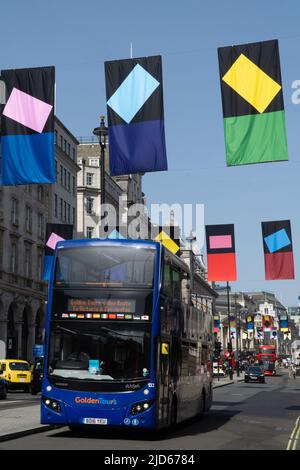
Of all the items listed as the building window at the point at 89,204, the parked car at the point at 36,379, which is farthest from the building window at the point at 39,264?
the parked car at the point at 36,379

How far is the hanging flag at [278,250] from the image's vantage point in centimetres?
3509

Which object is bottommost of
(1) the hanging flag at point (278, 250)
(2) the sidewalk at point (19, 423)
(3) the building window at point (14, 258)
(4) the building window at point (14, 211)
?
(2) the sidewalk at point (19, 423)

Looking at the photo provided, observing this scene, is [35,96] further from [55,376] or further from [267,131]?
[55,376]

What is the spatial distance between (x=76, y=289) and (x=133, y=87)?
837 centimetres

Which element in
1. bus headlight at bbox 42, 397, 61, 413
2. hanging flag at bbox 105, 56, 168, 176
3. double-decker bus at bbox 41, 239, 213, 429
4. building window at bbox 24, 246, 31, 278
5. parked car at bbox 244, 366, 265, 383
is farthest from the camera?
parked car at bbox 244, 366, 265, 383

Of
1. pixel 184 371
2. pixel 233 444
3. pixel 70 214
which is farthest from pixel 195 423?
pixel 70 214

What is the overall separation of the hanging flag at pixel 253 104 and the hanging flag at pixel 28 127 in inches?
213

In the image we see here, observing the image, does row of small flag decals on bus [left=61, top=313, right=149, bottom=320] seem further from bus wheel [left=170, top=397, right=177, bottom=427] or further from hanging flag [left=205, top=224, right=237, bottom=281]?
hanging flag [left=205, top=224, right=237, bottom=281]

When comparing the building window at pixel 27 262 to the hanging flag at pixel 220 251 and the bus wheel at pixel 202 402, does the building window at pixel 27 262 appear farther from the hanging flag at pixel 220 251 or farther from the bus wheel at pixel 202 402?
the bus wheel at pixel 202 402

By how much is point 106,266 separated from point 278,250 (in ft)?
67.5

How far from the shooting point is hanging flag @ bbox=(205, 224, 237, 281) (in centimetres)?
3809

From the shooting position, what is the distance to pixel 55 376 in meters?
15.9

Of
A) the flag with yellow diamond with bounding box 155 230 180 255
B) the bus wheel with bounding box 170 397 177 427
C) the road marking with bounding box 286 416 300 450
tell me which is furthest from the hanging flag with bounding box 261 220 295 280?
the bus wheel with bounding box 170 397 177 427

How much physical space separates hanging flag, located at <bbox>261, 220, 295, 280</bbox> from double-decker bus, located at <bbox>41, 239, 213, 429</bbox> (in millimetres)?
19517
